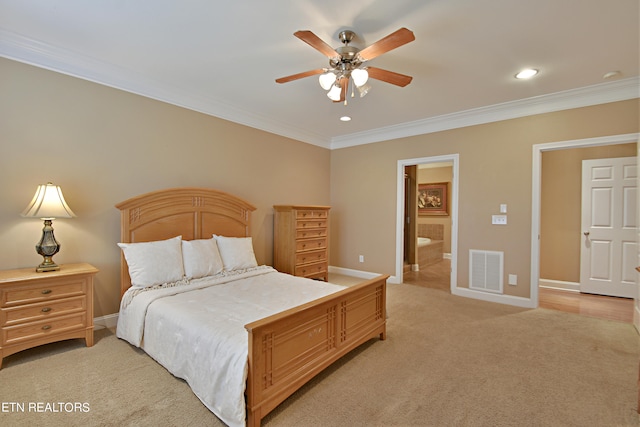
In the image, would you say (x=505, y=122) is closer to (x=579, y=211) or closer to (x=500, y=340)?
(x=579, y=211)

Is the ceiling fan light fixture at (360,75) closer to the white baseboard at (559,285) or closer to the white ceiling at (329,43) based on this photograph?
the white ceiling at (329,43)

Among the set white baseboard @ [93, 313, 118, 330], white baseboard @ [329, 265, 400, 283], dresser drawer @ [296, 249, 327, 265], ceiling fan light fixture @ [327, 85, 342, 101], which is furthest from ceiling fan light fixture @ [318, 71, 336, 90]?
white baseboard @ [329, 265, 400, 283]

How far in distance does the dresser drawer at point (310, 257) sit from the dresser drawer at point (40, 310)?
102 inches

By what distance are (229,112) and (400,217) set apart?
3155 millimetres

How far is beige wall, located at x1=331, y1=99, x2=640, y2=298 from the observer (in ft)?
11.7

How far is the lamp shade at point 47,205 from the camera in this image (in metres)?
2.43

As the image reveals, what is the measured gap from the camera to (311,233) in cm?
470

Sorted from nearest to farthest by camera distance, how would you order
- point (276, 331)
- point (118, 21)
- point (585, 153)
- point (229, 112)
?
point (276, 331)
point (118, 21)
point (229, 112)
point (585, 153)

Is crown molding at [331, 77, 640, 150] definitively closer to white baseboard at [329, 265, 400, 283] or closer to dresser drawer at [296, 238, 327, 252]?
dresser drawer at [296, 238, 327, 252]

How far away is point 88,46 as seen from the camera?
2609mm

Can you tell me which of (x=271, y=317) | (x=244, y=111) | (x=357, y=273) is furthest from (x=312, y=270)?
(x=271, y=317)

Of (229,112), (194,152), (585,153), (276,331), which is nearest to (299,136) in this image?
(229,112)

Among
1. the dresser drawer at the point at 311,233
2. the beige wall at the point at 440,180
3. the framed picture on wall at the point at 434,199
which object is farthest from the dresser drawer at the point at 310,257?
the framed picture on wall at the point at 434,199

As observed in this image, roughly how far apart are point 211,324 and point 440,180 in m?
7.42
